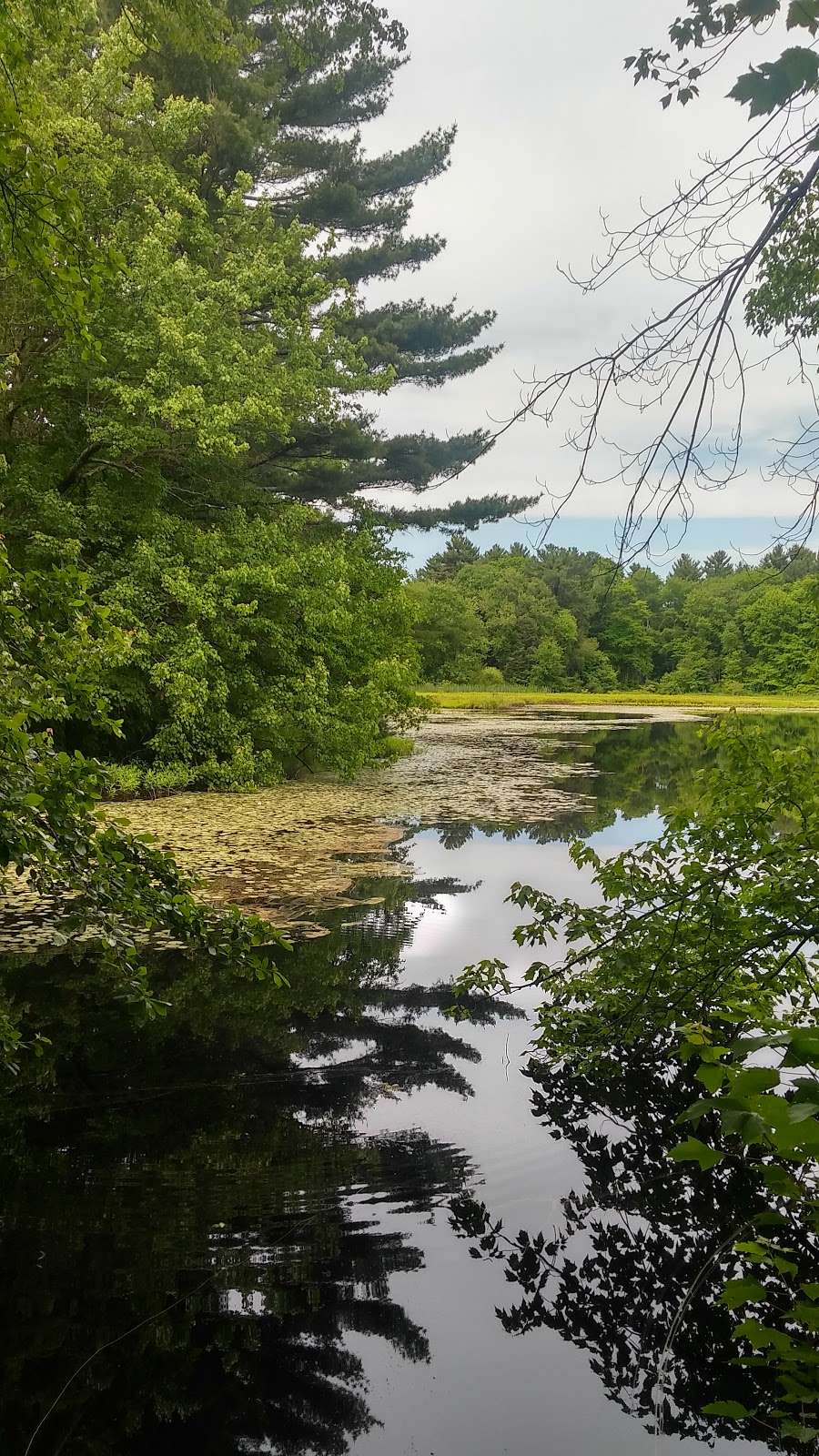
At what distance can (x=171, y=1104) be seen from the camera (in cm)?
415

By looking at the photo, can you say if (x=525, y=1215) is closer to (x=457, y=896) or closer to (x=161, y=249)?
(x=457, y=896)

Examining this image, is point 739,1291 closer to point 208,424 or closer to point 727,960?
point 727,960

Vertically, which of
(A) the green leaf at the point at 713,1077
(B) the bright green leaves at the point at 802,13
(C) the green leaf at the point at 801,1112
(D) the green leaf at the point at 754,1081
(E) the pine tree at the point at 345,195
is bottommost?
(A) the green leaf at the point at 713,1077

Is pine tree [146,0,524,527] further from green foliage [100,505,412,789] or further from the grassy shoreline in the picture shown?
the grassy shoreline

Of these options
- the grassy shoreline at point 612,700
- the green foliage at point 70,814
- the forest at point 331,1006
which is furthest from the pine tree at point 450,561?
the green foliage at point 70,814

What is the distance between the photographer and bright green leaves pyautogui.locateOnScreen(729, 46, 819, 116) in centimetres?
197

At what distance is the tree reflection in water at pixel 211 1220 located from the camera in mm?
2482

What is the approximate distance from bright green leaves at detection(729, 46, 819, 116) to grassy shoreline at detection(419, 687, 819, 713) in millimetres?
35011

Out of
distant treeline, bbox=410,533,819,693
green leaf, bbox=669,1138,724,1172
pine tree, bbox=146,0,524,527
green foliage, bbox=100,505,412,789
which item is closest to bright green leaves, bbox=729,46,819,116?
green leaf, bbox=669,1138,724,1172

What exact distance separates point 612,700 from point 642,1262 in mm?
49363

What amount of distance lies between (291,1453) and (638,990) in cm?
239

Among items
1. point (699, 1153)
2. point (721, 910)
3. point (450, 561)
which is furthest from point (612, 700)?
point (699, 1153)

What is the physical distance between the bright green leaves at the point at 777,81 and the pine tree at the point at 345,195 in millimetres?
13066

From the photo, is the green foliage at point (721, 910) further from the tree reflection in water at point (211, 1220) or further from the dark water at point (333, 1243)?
the tree reflection in water at point (211, 1220)
